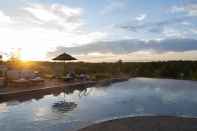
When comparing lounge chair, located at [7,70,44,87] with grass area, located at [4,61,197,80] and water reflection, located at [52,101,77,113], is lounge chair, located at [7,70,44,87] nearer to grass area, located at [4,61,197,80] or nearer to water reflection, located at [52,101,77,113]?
water reflection, located at [52,101,77,113]

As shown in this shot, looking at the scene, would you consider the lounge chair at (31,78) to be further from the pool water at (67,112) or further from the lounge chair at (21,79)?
the pool water at (67,112)

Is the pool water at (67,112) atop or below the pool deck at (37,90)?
below

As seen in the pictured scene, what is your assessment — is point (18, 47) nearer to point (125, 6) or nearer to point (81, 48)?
point (81, 48)

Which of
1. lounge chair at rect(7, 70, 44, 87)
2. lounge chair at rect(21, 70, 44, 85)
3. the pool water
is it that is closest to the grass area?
lounge chair at rect(21, 70, 44, 85)

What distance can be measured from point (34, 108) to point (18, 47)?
45.8 ft

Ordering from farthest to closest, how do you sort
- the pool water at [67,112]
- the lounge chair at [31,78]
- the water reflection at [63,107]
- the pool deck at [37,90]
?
1. the lounge chair at [31,78]
2. the pool deck at [37,90]
3. the water reflection at [63,107]
4. the pool water at [67,112]

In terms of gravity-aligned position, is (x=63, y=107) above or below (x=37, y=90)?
below

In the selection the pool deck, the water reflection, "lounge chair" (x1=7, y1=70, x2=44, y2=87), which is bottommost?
the water reflection

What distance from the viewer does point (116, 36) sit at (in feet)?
53.2

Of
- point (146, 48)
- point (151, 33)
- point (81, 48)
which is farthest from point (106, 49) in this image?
point (151, 33)

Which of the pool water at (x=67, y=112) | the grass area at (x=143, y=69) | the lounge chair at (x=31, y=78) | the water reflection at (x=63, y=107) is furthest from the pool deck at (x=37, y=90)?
the grass area at (x=143, y=69)

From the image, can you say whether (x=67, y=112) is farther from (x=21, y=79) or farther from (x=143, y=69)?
(x=143, y=69)

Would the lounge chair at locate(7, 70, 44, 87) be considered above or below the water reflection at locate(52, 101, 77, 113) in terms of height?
above

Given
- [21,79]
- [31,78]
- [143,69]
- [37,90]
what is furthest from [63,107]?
[143,69]
